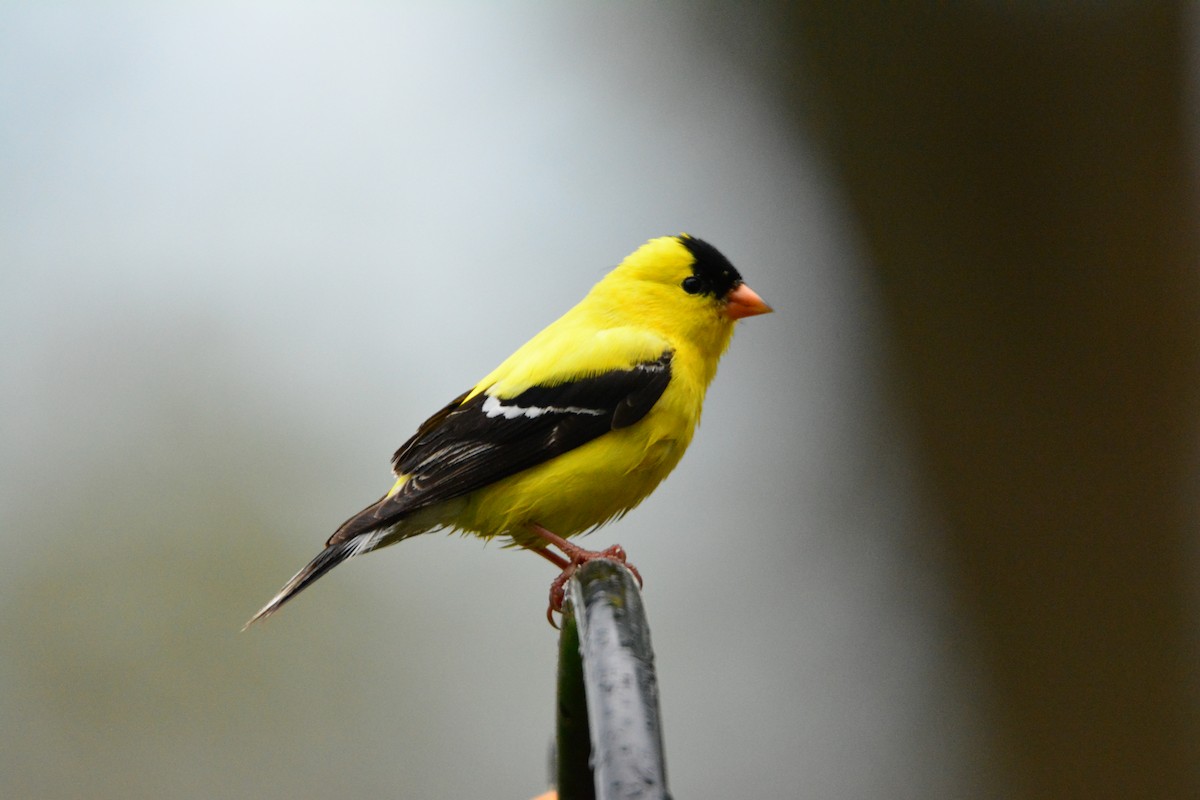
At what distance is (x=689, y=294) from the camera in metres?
3.52

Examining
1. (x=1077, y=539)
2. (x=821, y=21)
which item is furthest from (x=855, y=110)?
(x=1077, y=539)

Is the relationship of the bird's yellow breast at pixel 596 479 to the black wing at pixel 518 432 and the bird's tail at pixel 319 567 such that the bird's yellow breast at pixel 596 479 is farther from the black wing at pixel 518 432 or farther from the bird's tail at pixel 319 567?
the bird's tail at pixel 319 567

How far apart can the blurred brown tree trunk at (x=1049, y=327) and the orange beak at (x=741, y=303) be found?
1.44 m

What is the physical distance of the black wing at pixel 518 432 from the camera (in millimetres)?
2959

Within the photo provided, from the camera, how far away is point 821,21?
5004mm

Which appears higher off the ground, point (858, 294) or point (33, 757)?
point (858, 294)

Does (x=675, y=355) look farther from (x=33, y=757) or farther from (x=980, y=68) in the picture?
(x=33, y=757)

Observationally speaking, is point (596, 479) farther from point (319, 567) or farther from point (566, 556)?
point (319, 567)

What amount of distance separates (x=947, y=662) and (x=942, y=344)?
1.56 metres

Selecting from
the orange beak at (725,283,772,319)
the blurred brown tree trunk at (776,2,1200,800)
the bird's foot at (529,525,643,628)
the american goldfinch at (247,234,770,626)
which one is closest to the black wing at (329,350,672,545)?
the american goldfinch at (247,234,770,626)

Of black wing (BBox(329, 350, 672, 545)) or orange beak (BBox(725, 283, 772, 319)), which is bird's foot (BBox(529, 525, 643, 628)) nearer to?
black wing (BBox(329, 350, 672, 545))

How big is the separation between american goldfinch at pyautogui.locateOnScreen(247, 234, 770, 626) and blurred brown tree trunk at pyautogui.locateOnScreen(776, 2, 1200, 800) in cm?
181

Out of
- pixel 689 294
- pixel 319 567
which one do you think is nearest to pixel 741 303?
pixel 689 294

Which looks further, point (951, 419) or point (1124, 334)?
point (951, 419)
